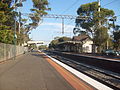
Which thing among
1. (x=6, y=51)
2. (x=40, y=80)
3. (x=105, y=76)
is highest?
(x=6, y=51)

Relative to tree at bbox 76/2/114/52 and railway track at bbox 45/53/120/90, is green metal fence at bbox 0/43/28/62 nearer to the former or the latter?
railway track at bbox 45/53/120/90

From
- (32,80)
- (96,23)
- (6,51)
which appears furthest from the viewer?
(96,23)

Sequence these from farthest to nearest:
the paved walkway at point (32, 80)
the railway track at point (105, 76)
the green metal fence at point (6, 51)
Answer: the green metal fence at point (6, 51)
the railway track at point (105, 76)
the paved walkway at point (32, 80)

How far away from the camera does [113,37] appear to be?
86.1 m

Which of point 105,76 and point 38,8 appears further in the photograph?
point 38,8

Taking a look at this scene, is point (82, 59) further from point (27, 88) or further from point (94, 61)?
point (27, 88)

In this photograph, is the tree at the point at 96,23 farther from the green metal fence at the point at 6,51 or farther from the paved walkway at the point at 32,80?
the paved walkway at the point at 32,80

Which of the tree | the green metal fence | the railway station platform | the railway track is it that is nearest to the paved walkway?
the railway station platform

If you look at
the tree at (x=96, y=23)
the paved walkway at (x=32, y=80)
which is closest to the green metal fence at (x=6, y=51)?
the paved walkway at (x=32, y=80)

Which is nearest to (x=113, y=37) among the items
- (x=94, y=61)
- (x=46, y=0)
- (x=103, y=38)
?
(x=103, y=38)

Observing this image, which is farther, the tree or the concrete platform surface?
the tree

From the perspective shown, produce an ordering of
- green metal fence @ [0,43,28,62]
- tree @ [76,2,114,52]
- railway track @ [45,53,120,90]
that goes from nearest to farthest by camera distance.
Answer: railway track @ [45,53,120,90]
green metal fence @ [0,43,28,62]
tree @ [76,2,114,52]

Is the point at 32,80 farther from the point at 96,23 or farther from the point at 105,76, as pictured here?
the point at 96,23

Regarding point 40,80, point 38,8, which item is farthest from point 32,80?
point 38,8
